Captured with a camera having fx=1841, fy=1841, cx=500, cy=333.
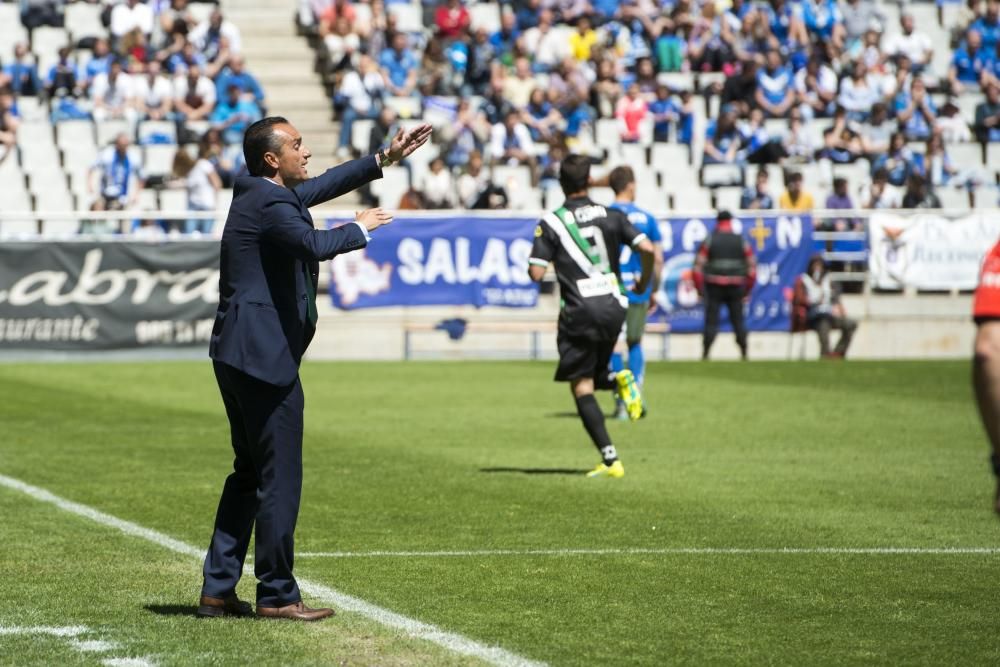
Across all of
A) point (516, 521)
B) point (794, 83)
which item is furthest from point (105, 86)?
point (516, 521)

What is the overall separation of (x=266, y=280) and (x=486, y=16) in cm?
2631

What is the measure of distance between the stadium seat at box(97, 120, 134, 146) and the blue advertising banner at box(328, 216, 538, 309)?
436 cm

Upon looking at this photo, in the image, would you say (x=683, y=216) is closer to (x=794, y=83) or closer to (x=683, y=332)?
(x=683, y=332)

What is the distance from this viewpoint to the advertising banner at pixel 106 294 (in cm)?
2488

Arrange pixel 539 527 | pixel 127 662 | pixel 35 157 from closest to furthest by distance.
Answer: pixel 127 662, pixel 539 527, pixel 35 157

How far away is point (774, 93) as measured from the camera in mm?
32250

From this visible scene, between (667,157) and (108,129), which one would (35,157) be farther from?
(667,157)

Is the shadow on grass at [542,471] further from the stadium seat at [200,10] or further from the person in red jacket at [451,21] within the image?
the person in red jacket at [451,21]

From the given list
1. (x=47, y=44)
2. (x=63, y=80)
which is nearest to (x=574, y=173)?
(x=63, y=80)

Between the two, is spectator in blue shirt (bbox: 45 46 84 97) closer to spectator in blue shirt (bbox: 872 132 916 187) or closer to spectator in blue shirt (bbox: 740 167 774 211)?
spectator in blue shirt (bbox: 740 167 774 211)

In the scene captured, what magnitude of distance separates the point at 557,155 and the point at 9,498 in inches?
740

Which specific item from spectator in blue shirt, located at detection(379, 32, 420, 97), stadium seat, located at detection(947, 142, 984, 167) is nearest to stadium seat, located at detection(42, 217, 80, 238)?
spectator in blue shirt, located at detection(379, 32, 420, 97)

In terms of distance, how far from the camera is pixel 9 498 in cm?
1145

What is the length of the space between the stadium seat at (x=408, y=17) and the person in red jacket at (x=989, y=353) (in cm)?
2833
